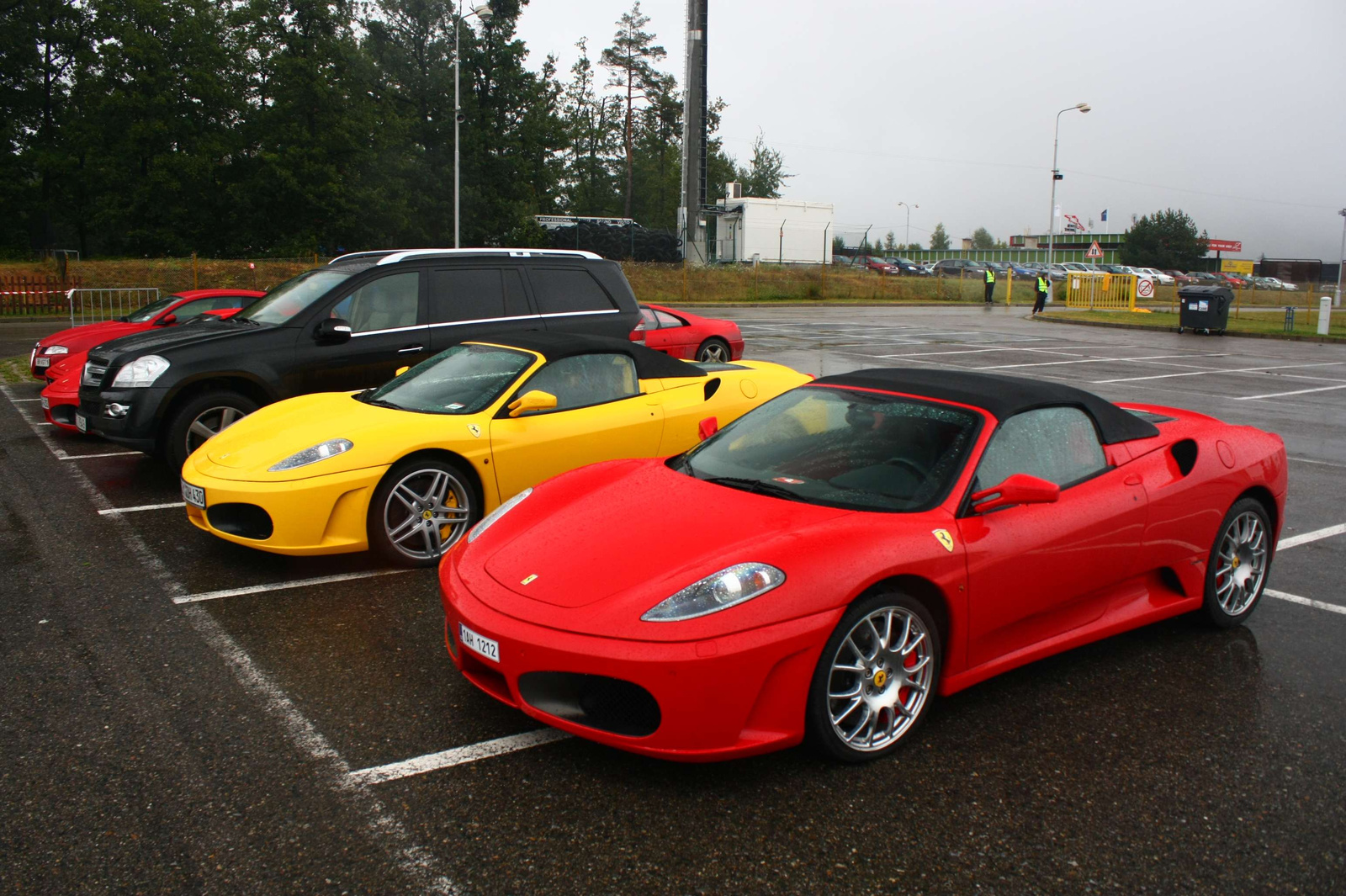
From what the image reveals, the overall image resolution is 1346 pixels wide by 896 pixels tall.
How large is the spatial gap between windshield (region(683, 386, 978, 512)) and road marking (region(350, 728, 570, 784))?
48.4 inches

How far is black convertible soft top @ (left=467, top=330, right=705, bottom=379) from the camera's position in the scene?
6207mm

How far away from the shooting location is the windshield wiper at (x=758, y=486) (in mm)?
3787

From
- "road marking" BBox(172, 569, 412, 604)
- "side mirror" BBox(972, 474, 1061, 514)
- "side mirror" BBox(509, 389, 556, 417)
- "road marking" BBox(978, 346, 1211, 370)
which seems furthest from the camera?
"road marking" BBox(978, 346, 1211, 370)

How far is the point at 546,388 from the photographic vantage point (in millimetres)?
6043

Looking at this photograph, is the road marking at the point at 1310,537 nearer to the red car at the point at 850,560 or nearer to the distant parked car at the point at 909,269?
the red car at the point at 850,560

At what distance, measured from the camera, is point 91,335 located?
41.0 ft

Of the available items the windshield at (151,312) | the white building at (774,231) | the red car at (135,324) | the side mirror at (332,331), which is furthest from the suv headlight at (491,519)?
the white building at (774,231)

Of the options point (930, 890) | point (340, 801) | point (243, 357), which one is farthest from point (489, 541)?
point (243, 357)

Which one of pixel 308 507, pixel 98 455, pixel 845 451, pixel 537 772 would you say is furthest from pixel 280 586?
pixel 98 455

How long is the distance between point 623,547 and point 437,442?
7.70 feet

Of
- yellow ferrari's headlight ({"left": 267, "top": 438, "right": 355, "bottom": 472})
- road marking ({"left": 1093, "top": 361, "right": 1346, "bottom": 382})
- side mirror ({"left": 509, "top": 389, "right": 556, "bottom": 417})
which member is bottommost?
road marking ({"left": 1093, "top": 361, "right": 1346, "bottom": 382})

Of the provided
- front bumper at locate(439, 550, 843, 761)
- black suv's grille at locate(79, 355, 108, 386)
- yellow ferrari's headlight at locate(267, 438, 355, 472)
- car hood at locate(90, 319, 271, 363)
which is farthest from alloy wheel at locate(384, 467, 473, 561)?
black suv's grille at locate(79, 355, 108, 386)

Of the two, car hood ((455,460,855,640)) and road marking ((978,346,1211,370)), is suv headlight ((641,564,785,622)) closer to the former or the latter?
car hood ((455,460,855,640))

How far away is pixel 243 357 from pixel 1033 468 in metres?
6.12
